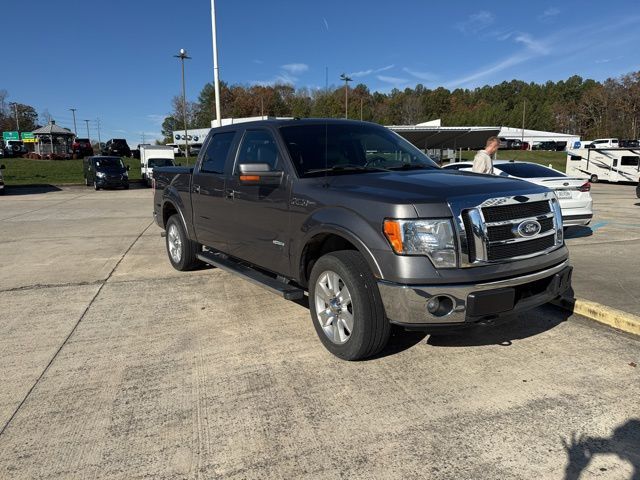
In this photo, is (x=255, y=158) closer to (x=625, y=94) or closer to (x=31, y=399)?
(x=31, y=399)

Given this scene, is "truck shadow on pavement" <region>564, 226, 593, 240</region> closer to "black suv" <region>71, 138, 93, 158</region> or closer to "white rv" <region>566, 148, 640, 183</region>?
"white rv" <region>566, 148, 640, 183</region>

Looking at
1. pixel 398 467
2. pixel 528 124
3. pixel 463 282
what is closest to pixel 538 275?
pixel 463 282

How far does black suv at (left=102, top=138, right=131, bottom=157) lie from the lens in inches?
2112

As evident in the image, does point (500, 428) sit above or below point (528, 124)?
below

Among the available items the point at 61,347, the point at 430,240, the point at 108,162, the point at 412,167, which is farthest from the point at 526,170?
the point at 108,162

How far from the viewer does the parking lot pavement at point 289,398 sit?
258cm

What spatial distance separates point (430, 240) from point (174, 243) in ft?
15.3

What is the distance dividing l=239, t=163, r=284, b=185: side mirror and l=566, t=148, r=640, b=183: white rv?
26.6 m

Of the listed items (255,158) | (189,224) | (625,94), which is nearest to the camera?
(255,158)

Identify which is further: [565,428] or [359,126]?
[359,126]

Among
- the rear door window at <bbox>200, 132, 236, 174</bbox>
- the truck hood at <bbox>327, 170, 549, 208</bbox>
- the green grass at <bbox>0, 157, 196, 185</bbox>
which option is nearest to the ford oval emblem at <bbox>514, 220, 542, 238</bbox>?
the truck hood at <bbox>327, 170, 549, 208</bbox>

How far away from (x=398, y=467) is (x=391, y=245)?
4.52 ft

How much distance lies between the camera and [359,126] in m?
4.90

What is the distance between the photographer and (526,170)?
946 centimetres
